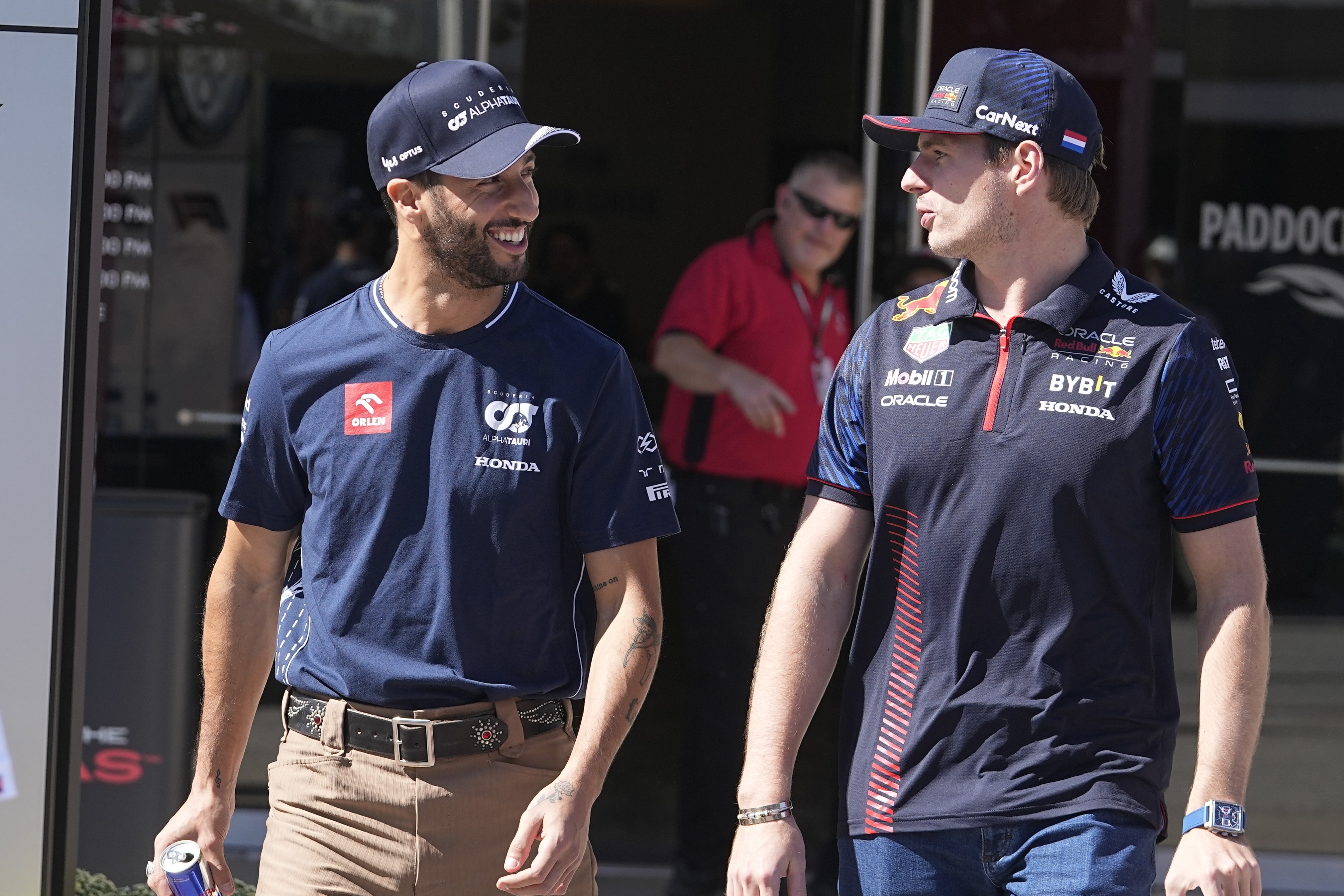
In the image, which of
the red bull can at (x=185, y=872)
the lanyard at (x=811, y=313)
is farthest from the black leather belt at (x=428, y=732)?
the lanyard at (x=811, y=313)

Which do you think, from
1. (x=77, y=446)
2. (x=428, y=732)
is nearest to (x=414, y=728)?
(x=428, y=732)

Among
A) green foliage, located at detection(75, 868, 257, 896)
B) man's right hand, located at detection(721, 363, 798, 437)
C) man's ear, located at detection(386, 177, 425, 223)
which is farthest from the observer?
man's right hand, located at detection(721, 363, 798, 437)

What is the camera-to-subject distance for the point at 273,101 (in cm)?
509

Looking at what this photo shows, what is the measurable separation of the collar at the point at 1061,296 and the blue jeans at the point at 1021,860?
28.7 inches

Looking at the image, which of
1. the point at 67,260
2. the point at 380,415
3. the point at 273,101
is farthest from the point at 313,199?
the point at 380,415

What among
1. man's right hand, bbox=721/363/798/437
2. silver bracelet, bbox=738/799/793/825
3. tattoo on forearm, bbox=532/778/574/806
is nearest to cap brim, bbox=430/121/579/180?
tattoo on forearm, bbox=532/778/574/806

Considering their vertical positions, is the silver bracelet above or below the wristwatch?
below

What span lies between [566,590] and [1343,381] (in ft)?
10.9

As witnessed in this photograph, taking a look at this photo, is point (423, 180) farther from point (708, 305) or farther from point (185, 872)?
point (708, 305)

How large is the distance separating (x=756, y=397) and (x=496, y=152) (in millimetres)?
2059

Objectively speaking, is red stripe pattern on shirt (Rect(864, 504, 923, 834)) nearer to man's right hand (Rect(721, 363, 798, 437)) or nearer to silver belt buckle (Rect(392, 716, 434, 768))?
silver belt buckle (Rect(392, 716, 434, 768))

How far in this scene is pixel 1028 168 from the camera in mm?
2477

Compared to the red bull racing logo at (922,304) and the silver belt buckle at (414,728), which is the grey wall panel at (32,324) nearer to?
the silver belt buckle at (414,728)

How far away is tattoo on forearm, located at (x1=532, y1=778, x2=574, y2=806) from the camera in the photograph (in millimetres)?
2416
